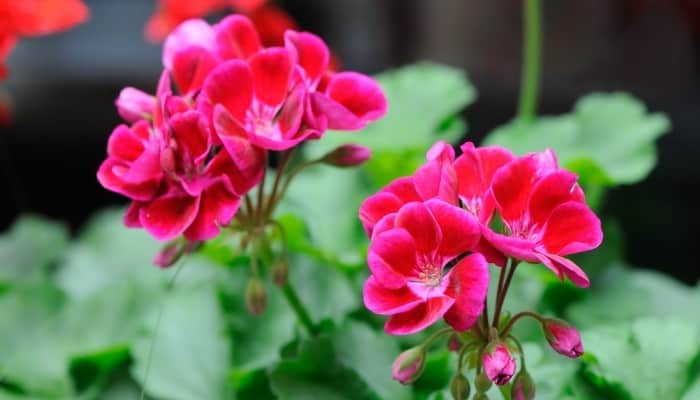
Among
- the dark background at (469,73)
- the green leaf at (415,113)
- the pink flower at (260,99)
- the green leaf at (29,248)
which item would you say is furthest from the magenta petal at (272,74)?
the dark background at (469,73)

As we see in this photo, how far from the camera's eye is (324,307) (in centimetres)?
76

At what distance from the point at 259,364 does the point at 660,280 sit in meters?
0.38

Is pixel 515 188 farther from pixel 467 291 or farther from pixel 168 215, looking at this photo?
pixel 168 215

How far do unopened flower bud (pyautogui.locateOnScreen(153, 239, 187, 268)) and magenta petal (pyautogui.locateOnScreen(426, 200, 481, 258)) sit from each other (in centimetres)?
20

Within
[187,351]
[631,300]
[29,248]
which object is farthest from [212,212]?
[29,248]

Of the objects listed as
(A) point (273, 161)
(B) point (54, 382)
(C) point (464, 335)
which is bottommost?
(A) point (273, 161)

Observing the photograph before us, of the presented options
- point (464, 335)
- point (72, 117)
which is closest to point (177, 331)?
point (464, 335)

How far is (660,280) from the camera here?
2.75 feet

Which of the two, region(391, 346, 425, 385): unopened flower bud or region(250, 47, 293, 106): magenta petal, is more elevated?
region(250, 47, 293, 106): magenta petal

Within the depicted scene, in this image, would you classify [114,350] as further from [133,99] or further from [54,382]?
[133,99]

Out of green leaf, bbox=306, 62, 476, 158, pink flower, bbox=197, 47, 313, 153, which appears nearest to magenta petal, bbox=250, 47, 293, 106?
pink flower, bbox=197, 47, 313, 153

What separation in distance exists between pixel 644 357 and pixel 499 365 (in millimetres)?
226

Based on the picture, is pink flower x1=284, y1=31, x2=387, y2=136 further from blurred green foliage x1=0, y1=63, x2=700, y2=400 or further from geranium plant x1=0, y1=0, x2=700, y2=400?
blurred green foliage x1=0, y1=63, x2=700, y2=400

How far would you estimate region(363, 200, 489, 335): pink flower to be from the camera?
0.44m
